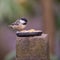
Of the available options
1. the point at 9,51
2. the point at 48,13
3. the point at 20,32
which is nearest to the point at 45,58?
the point at 20,32

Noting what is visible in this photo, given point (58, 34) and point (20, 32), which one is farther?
point (58, 34)

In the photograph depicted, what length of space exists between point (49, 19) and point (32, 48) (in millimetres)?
1853

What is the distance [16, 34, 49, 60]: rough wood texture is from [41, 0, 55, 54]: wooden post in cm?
167

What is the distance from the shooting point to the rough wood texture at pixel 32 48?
330 centimetres

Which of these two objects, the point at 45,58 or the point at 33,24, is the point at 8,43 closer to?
the point at 33,24

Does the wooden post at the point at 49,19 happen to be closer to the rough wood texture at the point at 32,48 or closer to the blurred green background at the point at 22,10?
the blurred green background at the point at 22,10

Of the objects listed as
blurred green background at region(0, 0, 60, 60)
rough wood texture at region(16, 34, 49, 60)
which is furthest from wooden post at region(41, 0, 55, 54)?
rough wood texture at region(16, 34, 49, 60)

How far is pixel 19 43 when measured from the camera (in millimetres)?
3348

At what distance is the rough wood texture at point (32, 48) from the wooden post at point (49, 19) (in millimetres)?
1667

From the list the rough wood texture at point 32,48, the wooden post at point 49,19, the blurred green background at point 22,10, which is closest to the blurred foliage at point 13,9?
the blurred green background at point 22,10

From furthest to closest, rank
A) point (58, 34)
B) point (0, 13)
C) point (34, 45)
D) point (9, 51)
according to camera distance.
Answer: point (9, 51), point (58, 34), point (0, 13), point (34, 45)

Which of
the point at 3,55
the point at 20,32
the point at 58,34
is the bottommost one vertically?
the point at 3,55

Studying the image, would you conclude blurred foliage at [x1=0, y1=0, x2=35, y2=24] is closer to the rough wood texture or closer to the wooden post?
the wooden post

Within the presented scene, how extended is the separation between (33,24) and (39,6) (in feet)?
2.40
